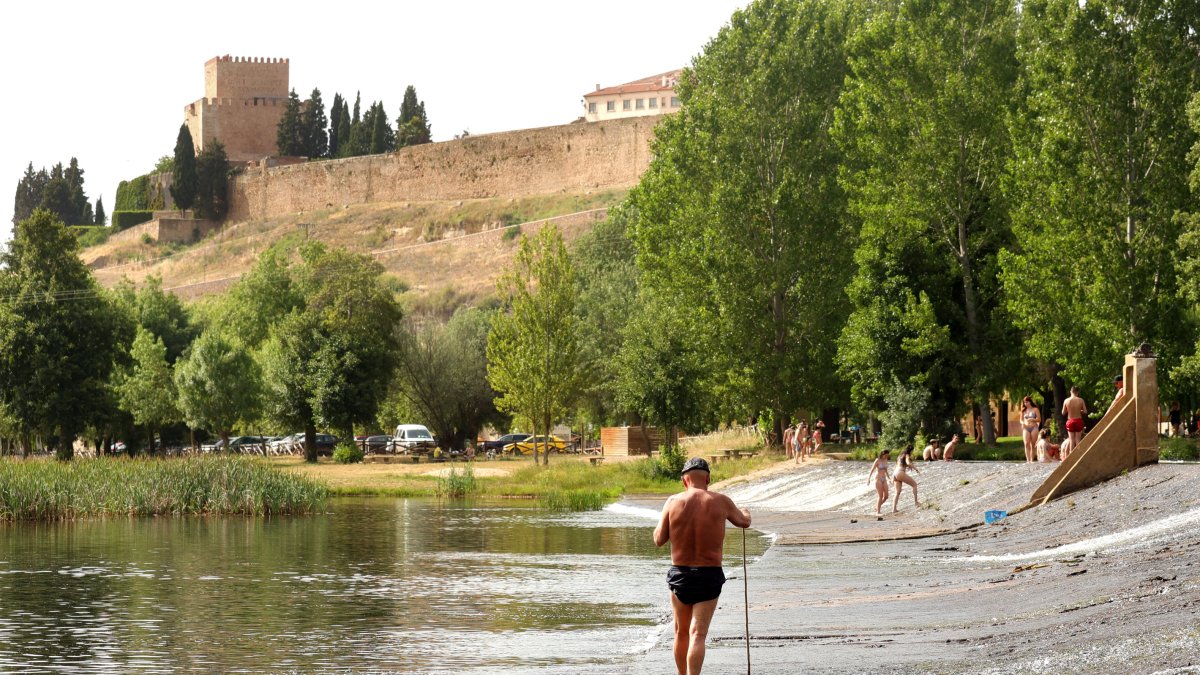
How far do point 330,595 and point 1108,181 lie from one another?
2146 centimetres

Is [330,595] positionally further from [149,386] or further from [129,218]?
[129,218]

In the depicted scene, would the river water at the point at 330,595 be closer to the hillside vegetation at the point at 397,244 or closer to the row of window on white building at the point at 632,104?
the hillside vegetation at the point at 397,244

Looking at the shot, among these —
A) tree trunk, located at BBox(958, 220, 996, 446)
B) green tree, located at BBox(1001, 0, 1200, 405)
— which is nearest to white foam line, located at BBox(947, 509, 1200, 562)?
green tree, located at BBox(1001, 0, 1200, 405)

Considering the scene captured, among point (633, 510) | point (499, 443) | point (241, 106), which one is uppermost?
point (241, 106)

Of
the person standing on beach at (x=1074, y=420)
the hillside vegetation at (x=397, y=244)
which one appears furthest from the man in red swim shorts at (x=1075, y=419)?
the hillside vegetation at (x=397, y=244)

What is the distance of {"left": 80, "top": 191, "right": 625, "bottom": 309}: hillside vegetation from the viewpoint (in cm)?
11600

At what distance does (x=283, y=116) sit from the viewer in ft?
493

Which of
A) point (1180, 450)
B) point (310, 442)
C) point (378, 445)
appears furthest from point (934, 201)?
point (378, 445)

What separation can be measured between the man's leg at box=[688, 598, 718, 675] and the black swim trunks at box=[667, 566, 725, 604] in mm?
51

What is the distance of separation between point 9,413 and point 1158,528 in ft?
162

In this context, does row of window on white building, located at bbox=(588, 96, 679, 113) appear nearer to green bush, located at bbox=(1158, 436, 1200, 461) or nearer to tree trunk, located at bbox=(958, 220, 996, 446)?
tree trunk, located at bbox=(958, 220, 996, 446)

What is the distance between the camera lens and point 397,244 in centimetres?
12912

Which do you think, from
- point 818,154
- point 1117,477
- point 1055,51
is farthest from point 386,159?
point 1117,477

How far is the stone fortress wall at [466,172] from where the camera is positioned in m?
118
